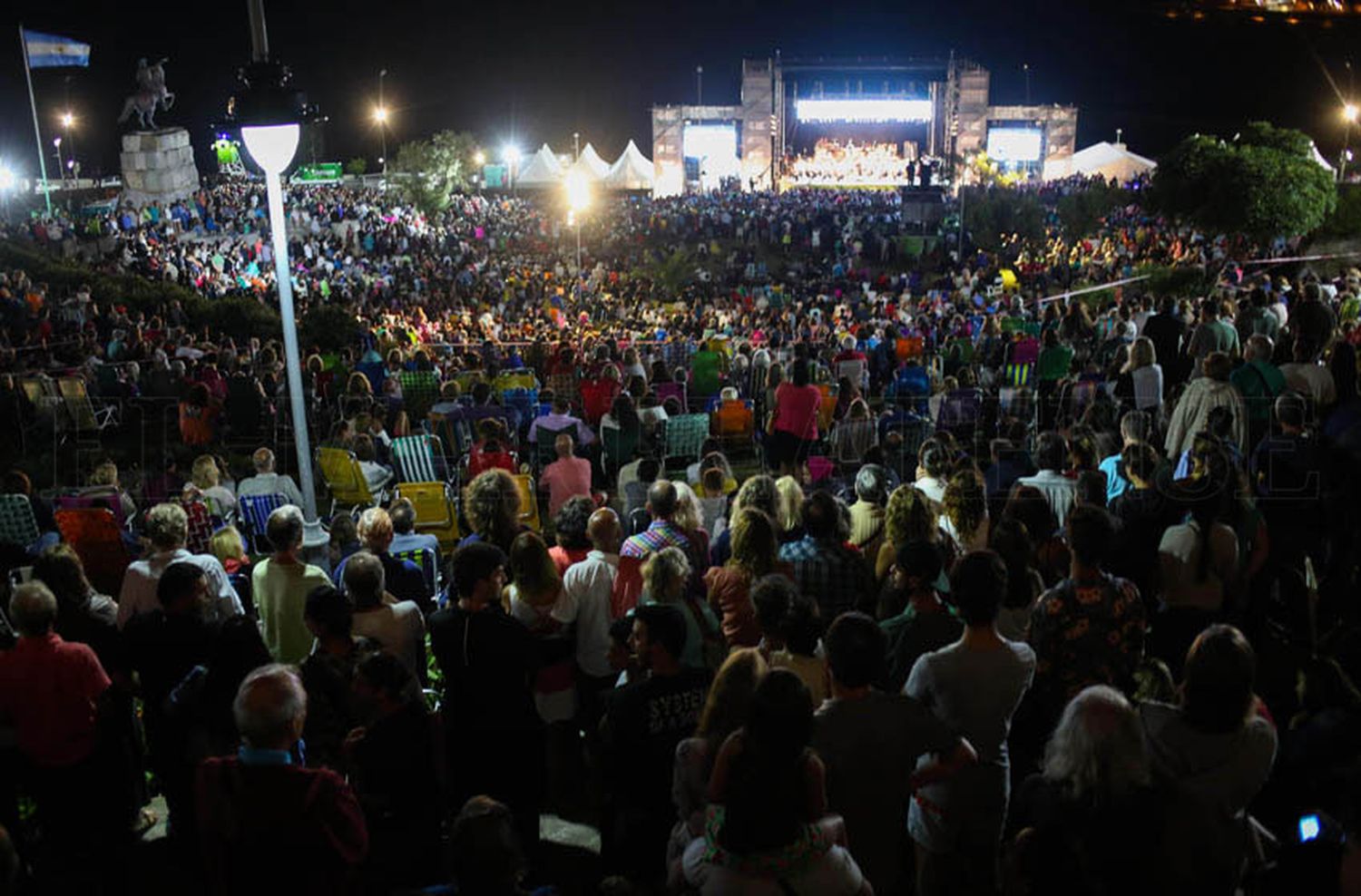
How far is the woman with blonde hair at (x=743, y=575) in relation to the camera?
14.8 feet

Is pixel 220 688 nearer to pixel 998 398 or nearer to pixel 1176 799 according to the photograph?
pixel 1176 799

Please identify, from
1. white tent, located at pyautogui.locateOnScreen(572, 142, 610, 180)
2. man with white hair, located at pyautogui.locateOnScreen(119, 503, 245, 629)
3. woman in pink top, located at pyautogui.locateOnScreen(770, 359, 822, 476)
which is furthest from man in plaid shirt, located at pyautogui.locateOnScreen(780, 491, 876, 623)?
white tent, located at pyautogui.locateOnScreen(572, 142, 610, 180)

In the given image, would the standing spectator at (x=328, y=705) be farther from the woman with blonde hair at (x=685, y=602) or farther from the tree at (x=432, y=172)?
the tree at (x=432, y=172)

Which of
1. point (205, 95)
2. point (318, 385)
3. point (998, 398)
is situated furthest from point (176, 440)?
point (205, 95)

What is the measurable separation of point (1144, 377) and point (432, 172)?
154 feet

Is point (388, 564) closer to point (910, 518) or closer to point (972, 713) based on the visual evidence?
point (910, 518)

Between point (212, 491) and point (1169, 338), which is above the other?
point (1169, 338)

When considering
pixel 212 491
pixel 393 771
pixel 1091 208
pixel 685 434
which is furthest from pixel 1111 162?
pixel 393 771

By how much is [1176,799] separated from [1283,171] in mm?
22824

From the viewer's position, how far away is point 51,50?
108 feet

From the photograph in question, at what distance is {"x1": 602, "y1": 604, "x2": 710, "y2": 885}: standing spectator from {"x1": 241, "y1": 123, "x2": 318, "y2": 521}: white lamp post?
355cm

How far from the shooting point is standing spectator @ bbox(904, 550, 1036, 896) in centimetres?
340

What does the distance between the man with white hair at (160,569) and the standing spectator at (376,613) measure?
2.84 feet

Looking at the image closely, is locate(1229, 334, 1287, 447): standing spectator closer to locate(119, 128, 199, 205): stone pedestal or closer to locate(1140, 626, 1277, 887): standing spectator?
locate(1140, 626, 1277, 887): standing spectator
